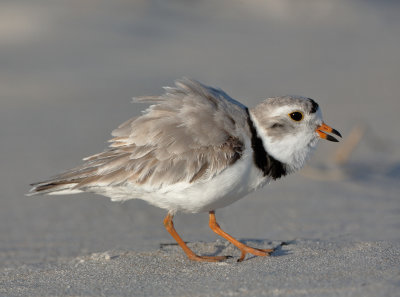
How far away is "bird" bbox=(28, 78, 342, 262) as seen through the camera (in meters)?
4.59

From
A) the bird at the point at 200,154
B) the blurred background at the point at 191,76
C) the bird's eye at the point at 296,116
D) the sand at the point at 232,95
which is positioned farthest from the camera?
the blurred background at the point at 191,76

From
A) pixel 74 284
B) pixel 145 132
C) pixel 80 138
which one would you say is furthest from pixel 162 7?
pixel 74 284

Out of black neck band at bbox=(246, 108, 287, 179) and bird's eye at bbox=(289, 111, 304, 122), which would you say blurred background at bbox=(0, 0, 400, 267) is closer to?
black neck band at bbox=(246, 108, 287, 179)

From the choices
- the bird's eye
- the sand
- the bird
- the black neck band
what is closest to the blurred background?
the sand

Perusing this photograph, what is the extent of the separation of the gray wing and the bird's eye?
0.35 m

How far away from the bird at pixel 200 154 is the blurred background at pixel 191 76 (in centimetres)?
124

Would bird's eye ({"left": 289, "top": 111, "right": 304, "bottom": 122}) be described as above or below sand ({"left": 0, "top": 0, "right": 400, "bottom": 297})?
above

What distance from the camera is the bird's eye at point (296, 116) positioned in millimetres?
4852

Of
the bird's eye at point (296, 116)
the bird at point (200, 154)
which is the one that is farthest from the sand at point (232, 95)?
the bird's eye at point (296, 116)

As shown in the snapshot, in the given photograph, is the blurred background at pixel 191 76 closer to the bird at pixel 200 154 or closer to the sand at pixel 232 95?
the sand at pixel 232 95

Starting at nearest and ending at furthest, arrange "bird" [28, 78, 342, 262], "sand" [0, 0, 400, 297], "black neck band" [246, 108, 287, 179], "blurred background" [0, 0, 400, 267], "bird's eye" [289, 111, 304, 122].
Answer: "sand" [0, 0, 400, 297] → "bird" [28, 78, 342, 262] → "black neck band" [246, 108, 287, 179] → "bird's eye" [289, 111, 304, 122] → "blurred background" [0, 0, 400, 267]

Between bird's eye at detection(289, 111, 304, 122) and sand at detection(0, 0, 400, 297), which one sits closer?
sand at detection(0, 0, 400, 297)

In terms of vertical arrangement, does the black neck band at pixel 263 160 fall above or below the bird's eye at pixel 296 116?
below

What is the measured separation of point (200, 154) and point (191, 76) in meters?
5.94
